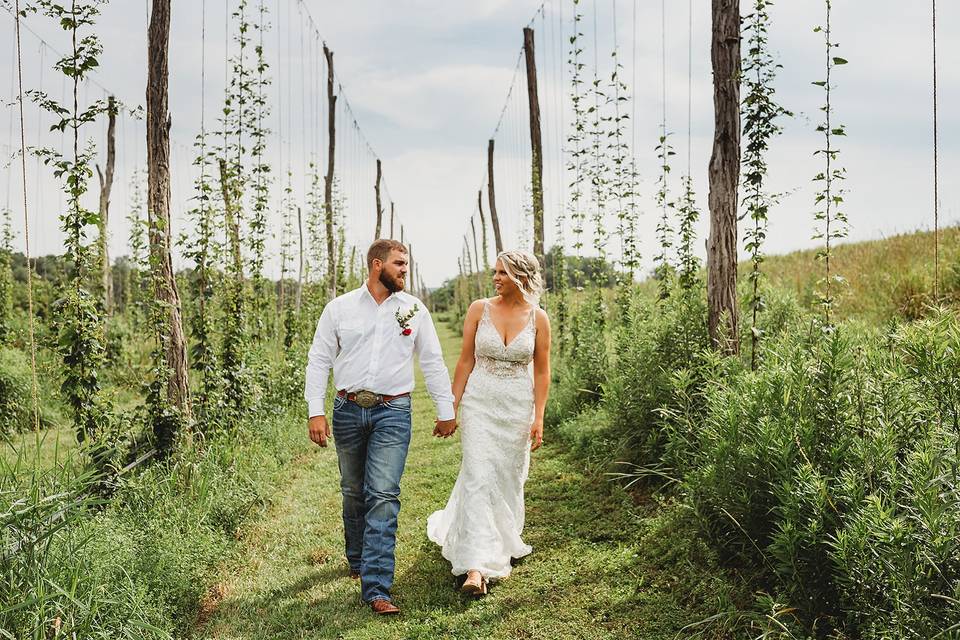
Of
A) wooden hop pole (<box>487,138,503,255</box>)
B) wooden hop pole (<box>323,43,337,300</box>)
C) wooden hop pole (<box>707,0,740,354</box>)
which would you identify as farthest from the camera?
wooden hop pole (<box>487,138,503,255</box>)

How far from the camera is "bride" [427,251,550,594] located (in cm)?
468

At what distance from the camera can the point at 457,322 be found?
34.6 metres

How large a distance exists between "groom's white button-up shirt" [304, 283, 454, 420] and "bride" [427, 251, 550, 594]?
0.96 feet

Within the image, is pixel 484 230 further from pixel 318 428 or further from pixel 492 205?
pixel 318 428

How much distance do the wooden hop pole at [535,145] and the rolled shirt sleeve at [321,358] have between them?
8662 millimetres

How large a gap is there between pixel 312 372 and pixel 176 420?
1.92m

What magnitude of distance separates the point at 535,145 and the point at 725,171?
833 centimetres

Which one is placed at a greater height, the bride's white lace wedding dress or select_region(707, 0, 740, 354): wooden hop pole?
select_region(707, 0, 740, 354): wooden hop pole

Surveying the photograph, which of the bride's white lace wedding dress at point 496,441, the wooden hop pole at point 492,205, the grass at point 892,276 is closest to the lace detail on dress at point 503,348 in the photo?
the bride's white lace wedding dress at point 496,441

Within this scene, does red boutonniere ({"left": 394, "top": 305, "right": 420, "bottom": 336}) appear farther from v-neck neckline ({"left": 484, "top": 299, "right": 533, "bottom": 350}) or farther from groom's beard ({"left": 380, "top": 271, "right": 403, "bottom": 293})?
v-neck neckline ({"left": 484, "top": 299, "right": 533, "bottom": 350})

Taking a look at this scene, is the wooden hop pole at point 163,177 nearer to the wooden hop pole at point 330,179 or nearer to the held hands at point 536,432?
the held hands at point 536,432

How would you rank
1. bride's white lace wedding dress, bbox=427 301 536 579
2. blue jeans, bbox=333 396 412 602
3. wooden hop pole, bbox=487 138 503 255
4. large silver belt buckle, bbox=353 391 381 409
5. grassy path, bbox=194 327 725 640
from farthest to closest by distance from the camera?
wooden hop pole, bbox=487 138 503 255 < bride's white lace wedding dress, bbox=427 301 536 579 < large silver belt buckle, bbox=353 391 381 409 < blue jeans, bbox=333 396 412 602 < grassy path, bbox=194 327 725 640

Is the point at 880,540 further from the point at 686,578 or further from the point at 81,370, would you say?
the point at 81,370

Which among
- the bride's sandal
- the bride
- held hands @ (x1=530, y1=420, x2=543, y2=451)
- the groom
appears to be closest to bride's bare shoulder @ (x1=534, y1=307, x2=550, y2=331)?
the bride
